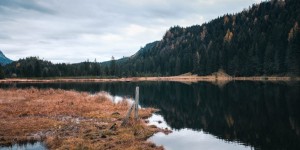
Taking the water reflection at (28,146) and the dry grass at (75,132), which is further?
the dry grass at (75,132)

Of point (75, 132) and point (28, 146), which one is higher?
point (75, 132)

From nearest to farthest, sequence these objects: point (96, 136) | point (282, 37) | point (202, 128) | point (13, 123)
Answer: point (96, 136), point (13, 123), point (202, 128), point (282, 37)

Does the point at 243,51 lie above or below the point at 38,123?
above

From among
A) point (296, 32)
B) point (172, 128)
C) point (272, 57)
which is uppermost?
point (296, 32)

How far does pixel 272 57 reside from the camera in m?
164

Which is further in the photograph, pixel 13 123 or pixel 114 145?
pixel 13 123

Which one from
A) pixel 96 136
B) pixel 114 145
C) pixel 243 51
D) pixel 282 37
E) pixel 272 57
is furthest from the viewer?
pixel 243 51

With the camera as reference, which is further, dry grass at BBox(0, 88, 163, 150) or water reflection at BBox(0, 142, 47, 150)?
dry grass at BBox(0, 88, 163, 150)

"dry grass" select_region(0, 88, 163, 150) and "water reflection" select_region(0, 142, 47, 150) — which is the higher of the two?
"dry grass" select_region(0, 88, 163, 150)

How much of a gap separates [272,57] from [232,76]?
1138 inches

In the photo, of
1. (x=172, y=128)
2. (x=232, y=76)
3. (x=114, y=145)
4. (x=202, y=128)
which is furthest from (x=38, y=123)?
(x=232, y=76)

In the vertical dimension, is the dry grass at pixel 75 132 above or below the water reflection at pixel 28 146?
above

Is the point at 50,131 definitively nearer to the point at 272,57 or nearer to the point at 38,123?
the point at 38,123

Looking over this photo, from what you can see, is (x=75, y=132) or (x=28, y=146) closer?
(x=28, y=146)
